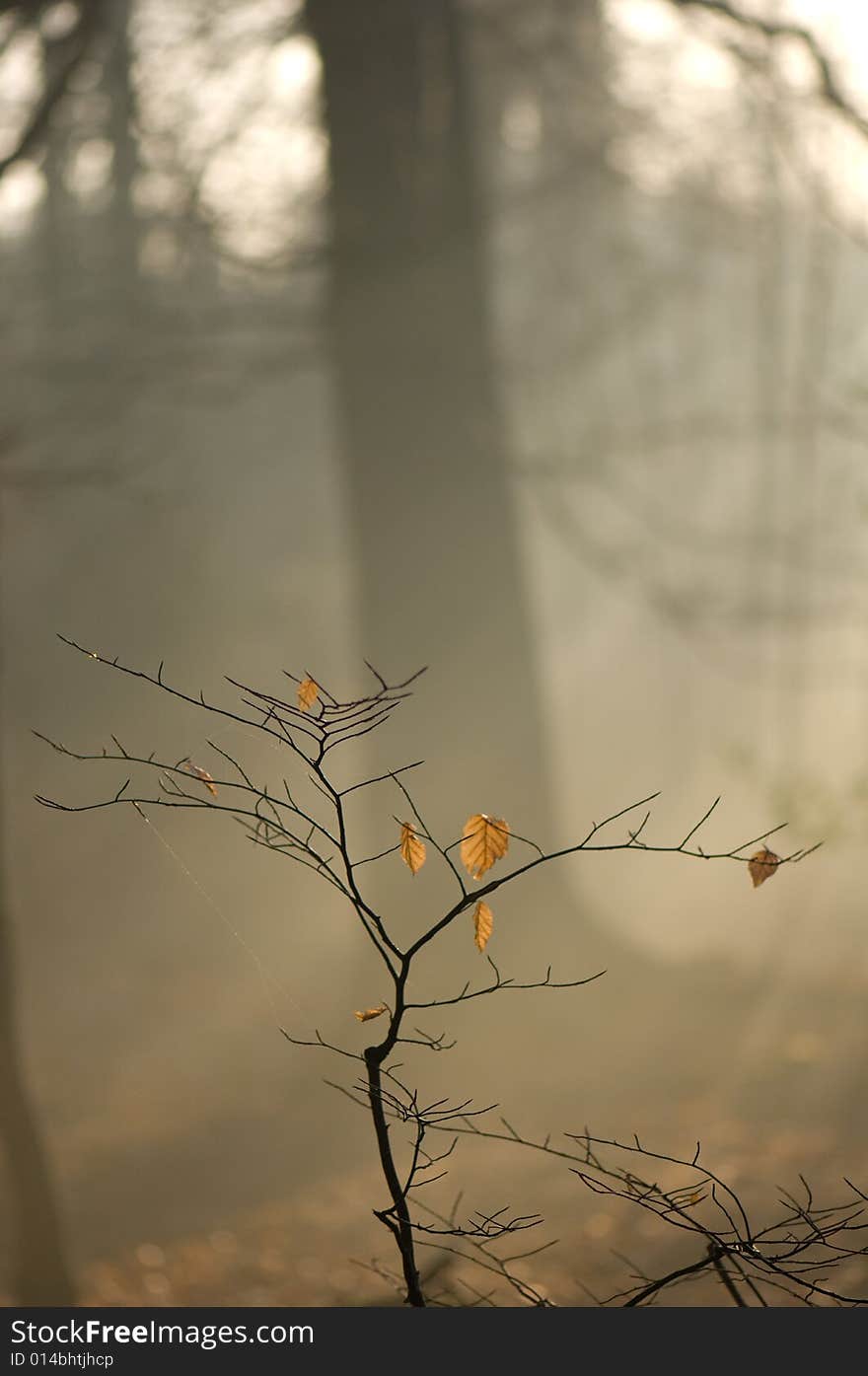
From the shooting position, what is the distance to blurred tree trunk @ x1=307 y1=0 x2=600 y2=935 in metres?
4.85

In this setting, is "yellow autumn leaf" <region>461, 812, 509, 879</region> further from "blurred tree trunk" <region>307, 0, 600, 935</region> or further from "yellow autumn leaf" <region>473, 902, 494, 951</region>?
"blurred tree trunk" <region>307, 0, 600, 935</region>

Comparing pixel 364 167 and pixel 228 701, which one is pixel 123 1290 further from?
pixel 364 167

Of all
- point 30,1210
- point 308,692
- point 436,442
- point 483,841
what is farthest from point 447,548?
point 483,841

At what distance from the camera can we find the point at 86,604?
6.19 metres

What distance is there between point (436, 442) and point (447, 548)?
537 millimetres

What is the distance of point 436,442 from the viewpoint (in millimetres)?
5105

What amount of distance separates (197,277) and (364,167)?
4.71 feet

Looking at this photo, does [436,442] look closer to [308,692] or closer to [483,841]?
[308,692]

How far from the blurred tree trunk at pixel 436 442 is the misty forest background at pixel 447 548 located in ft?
0.07

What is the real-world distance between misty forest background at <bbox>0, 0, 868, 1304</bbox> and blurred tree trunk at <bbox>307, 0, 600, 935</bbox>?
20mm

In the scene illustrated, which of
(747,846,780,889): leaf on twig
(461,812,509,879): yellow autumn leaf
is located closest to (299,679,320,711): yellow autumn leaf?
(461,812,509,879): yellow autumn leaf

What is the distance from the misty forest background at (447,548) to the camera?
4.24 metres

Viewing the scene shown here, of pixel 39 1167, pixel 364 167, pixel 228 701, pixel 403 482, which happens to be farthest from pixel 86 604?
pixel 39 1167

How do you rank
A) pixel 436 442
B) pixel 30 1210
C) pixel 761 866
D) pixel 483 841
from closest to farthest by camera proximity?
pixel 483 841, pixel 761 866, pixel 30 1210, pixel 436 442
